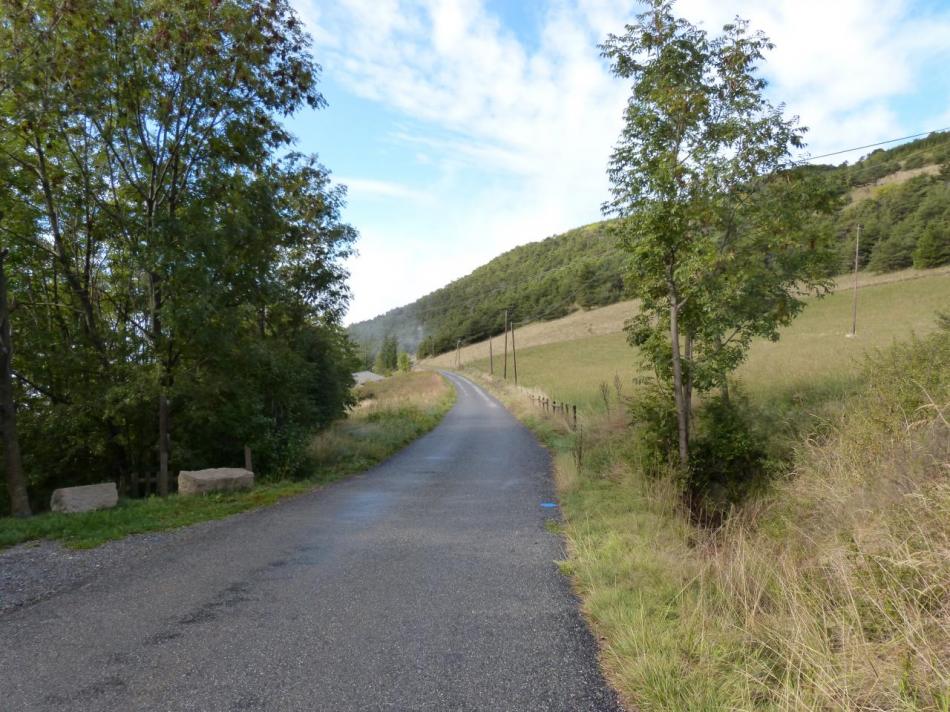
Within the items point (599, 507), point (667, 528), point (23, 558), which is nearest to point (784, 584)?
point (667, 528)

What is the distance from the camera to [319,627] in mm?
4227

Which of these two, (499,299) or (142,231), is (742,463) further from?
(499,299)

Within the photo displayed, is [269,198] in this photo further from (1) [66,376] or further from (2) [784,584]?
(2) [784,584]

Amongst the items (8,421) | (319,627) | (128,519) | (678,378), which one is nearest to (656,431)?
(678,378)

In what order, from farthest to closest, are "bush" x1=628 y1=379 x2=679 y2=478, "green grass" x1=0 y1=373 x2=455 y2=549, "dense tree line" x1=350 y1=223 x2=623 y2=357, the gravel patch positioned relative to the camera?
"dense tree line" x1=350 y1=223 x2=623 y2=357 → "bush" x1=628 y1=379 x2=679 y2=478 → "green grass" x1=0 y1=373 x2=455 y2=549 → the gravel patch

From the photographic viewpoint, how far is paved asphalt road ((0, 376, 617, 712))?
327 centimetres

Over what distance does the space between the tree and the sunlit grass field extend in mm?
2106

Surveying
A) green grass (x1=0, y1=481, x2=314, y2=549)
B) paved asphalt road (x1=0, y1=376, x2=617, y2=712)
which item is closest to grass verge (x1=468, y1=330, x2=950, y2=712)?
paved asphalt road (x1=0, y1=376, x2=617, y2=712)

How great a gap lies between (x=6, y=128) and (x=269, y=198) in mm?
4666

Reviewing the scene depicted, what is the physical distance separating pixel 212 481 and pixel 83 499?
1961 millimetres

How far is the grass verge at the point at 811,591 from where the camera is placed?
2611 millimetres

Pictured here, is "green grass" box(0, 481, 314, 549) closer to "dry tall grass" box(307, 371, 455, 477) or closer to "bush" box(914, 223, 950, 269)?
"dry tall grass" box(307, 371, 455, 477)

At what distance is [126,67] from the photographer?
1051 centimetres

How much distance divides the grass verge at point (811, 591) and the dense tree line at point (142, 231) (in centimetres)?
868
